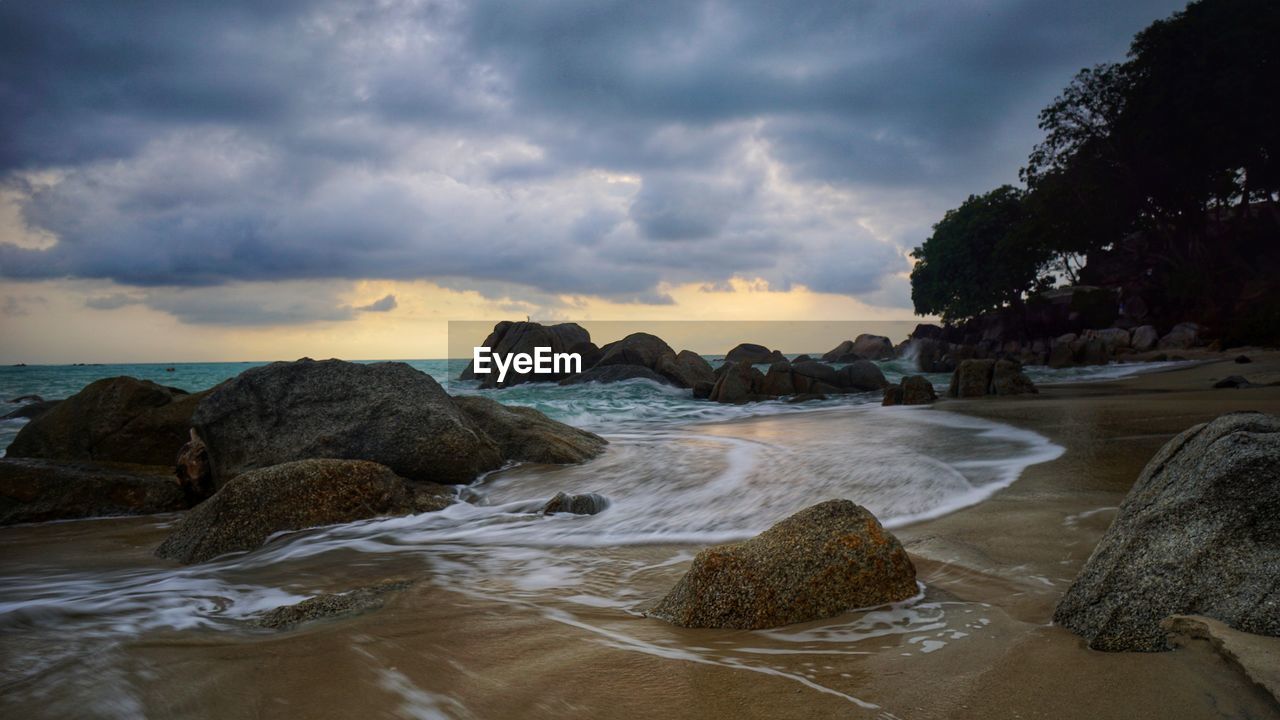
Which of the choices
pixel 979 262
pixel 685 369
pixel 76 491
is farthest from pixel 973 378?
pixel 979 262

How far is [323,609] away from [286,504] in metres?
2.39

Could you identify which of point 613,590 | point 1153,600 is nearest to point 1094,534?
point 1153,600

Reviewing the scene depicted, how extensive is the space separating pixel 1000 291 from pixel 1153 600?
51.4 metres

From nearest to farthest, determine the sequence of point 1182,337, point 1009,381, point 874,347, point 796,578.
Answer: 1. point 796,578
2. point 1009,381
3. point 1182,337
4. point 874,347

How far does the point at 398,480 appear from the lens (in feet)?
19.6

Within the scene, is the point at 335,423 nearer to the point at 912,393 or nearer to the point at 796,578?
the point at 796,578

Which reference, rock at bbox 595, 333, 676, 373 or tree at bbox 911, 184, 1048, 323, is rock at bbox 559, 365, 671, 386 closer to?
rock at bbox 595, 333, 676, 373

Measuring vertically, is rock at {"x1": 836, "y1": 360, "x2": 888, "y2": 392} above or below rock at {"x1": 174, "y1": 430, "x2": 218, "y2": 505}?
above

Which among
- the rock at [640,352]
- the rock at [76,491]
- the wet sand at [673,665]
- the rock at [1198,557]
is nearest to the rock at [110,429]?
the rock at [76,491]

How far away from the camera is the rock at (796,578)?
9.38ft

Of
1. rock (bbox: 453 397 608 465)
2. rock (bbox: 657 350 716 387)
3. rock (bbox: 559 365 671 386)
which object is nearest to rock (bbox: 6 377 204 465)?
rock (bbox: 453 397 608 465)

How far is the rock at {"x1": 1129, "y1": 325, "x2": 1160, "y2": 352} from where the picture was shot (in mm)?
33000

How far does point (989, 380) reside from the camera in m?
16.5

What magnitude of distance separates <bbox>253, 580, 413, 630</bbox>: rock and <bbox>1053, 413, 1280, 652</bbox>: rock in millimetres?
2912
